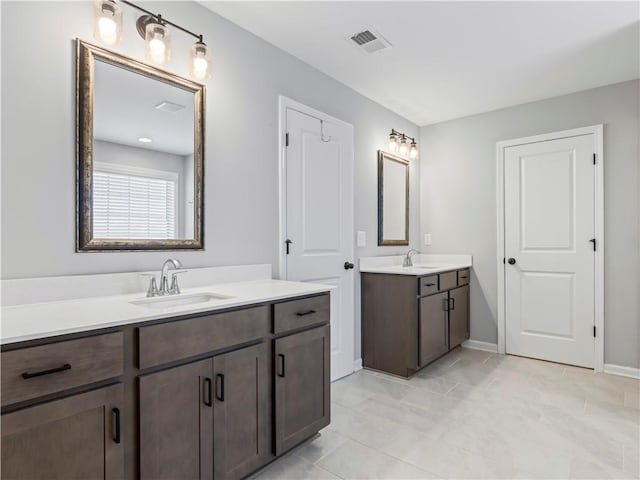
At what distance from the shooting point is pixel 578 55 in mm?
2676

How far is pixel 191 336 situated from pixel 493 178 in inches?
136

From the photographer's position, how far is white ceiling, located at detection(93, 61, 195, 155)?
1.68 meters

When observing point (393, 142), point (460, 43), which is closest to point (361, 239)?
point (393, 142)

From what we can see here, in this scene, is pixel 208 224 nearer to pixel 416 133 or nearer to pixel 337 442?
pixel 337 442

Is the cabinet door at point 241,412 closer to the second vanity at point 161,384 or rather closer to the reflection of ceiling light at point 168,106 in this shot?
the second vanity at point 161,384

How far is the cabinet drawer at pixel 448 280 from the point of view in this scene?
333cm

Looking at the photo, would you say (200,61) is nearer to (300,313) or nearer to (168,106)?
(168,106)

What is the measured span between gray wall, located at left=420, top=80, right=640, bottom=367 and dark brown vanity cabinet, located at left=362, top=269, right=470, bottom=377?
699mm

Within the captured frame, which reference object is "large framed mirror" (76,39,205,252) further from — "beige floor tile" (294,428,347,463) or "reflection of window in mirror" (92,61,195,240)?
"beige floor tile" (294,428,347,463)

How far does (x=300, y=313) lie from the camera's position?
6.20 ft

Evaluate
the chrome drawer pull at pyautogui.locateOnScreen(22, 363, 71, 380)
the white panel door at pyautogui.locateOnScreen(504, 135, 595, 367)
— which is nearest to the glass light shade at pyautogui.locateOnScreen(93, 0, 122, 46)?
the chrome drawer pull at pyautogui.locateOnScreen(22, 363, 71, 380)

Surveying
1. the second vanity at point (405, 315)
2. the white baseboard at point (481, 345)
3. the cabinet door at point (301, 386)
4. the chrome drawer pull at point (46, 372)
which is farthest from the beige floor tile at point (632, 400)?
the chrome drawer pull at point (46, 372)

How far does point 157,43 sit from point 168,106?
301mm

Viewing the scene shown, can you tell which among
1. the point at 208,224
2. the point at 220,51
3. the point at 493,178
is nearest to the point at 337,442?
the point at 208,224
